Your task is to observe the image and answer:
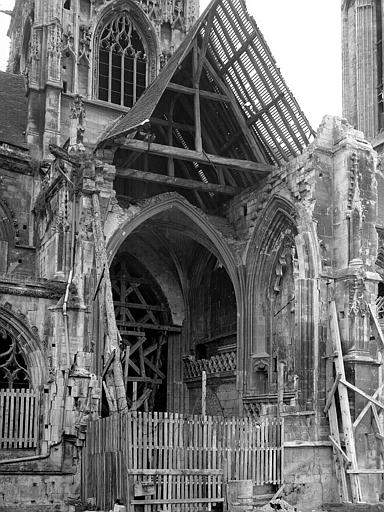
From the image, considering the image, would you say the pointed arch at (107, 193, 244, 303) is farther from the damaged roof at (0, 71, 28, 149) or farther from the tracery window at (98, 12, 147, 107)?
the tracery window at (98, 12, 147, 107)

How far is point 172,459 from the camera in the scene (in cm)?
1405

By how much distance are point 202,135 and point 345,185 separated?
466 centimetres

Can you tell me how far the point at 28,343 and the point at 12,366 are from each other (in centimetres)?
57

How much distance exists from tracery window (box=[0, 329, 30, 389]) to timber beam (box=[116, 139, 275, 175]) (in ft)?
16.1

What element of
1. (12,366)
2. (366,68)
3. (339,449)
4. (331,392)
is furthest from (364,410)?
(366,68)

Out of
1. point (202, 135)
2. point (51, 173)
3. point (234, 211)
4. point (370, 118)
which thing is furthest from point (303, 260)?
point (370, 118)

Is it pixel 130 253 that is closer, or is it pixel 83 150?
pixel 83 150

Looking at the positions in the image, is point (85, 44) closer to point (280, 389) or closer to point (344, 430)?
point (280, 389)

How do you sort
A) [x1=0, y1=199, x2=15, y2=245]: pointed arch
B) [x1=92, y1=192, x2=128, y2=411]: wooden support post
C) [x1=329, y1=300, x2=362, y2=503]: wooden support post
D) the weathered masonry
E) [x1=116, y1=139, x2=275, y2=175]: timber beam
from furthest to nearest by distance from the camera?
[x1=0, y1=199, x2=15, y2=245]: pointed arch < [x1=116, y1=139, x2=275, y2=175]: timber beam < [x1=329, y1=300, x2=362, y2=503]: wooden support post < the weathered masonry < [x1=92, y1=192, x2=128, y2=411]: wooden support post

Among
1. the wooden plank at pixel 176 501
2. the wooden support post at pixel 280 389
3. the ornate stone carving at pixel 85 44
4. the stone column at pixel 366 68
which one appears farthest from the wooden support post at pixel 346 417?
the stone column at pixel 366 68

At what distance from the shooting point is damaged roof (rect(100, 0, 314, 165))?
62.4 feet

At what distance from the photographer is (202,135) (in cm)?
2092

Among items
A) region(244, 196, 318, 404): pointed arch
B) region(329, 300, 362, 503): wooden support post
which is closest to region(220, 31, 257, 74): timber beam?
region(244, 196, 318, 404): pointed arch

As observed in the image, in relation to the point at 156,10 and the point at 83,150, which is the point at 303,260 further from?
the point at 156,10
